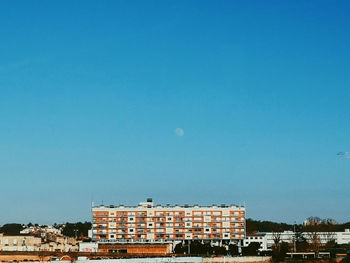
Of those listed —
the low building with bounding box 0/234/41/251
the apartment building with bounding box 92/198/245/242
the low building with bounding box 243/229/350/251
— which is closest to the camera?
the low building with bounding box 0/234/41/251

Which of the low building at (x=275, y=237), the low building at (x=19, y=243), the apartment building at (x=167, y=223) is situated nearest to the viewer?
the low building at (x=19, y=243)

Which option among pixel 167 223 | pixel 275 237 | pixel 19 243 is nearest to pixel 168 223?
pixel 167 223

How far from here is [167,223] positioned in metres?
159

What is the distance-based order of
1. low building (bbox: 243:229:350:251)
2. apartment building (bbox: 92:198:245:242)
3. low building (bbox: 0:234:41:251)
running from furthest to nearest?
low building (bbox: 243:229:350:251)
apartment building (bbox: 92:198:245:242)
low building (bbox: 0:234:41:251)

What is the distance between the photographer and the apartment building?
158 meters

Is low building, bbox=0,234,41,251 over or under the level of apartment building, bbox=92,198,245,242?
under

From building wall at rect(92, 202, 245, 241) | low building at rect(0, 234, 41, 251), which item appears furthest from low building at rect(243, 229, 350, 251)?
low building at rect(0, 234, 41, 251)

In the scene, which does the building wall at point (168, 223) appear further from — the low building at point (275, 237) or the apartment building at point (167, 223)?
the low building at point (275, 237)

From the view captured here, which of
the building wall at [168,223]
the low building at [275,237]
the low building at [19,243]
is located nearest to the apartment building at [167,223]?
the building wall at [168,223]

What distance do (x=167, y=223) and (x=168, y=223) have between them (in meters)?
0.27

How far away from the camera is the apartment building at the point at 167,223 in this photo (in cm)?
15850

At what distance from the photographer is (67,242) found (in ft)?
580

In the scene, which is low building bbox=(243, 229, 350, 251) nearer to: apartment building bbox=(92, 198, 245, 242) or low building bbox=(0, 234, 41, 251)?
apartment building bbox=(92, 198, 245, 242)

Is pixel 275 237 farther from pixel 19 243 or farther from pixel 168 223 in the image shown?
pixel 19 243
